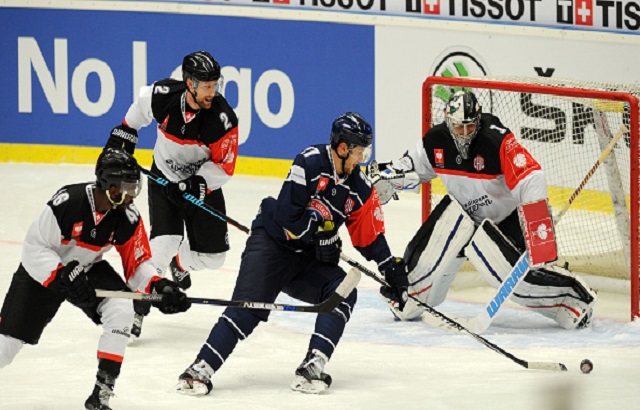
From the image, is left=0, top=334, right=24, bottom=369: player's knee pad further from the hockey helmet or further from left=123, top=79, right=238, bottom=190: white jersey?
left=123, top=79, right=238, bottom=190: white jersey

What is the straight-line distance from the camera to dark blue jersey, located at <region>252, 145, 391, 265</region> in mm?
5371

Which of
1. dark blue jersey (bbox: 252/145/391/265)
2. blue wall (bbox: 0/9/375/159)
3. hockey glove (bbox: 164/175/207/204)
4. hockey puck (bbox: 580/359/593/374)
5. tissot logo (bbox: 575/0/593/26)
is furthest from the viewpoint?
blue wall (bbox: 0/9/375/159)

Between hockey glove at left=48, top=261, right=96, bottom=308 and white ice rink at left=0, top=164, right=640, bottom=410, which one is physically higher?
hockey glove at left=48, top=261, right=96, bottom=308

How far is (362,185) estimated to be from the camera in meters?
5.47

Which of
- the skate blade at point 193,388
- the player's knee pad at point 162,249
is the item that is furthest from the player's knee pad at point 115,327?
the player's knee pad at point 162,249

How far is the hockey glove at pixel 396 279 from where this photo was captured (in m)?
5.45

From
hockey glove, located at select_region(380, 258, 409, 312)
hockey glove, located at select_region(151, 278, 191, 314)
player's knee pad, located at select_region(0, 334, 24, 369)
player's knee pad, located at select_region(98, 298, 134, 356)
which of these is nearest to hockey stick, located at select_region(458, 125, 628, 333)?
hockey glove, located at select_region(380, 258, 409, 312)

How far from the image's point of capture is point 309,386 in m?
5.34

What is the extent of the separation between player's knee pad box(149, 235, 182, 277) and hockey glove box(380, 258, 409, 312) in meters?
1.23

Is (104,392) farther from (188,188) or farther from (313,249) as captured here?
(188,188)

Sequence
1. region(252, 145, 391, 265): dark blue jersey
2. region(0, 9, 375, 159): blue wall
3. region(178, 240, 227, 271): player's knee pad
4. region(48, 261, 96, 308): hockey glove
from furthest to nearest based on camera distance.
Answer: region(0, 9, 375, 159): blue wall, region(178, 240, 227, 271): player's knee pad, region(252, 145, 391, 265): dark blue jersey, region(48, 261, 96, 308): hockey glove

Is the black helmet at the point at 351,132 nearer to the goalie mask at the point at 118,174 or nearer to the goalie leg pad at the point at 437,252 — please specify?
the goalie mask at the point at 118,174

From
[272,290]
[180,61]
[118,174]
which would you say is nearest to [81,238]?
[118,174]

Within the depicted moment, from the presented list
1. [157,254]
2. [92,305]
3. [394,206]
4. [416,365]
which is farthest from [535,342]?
[394,206]
